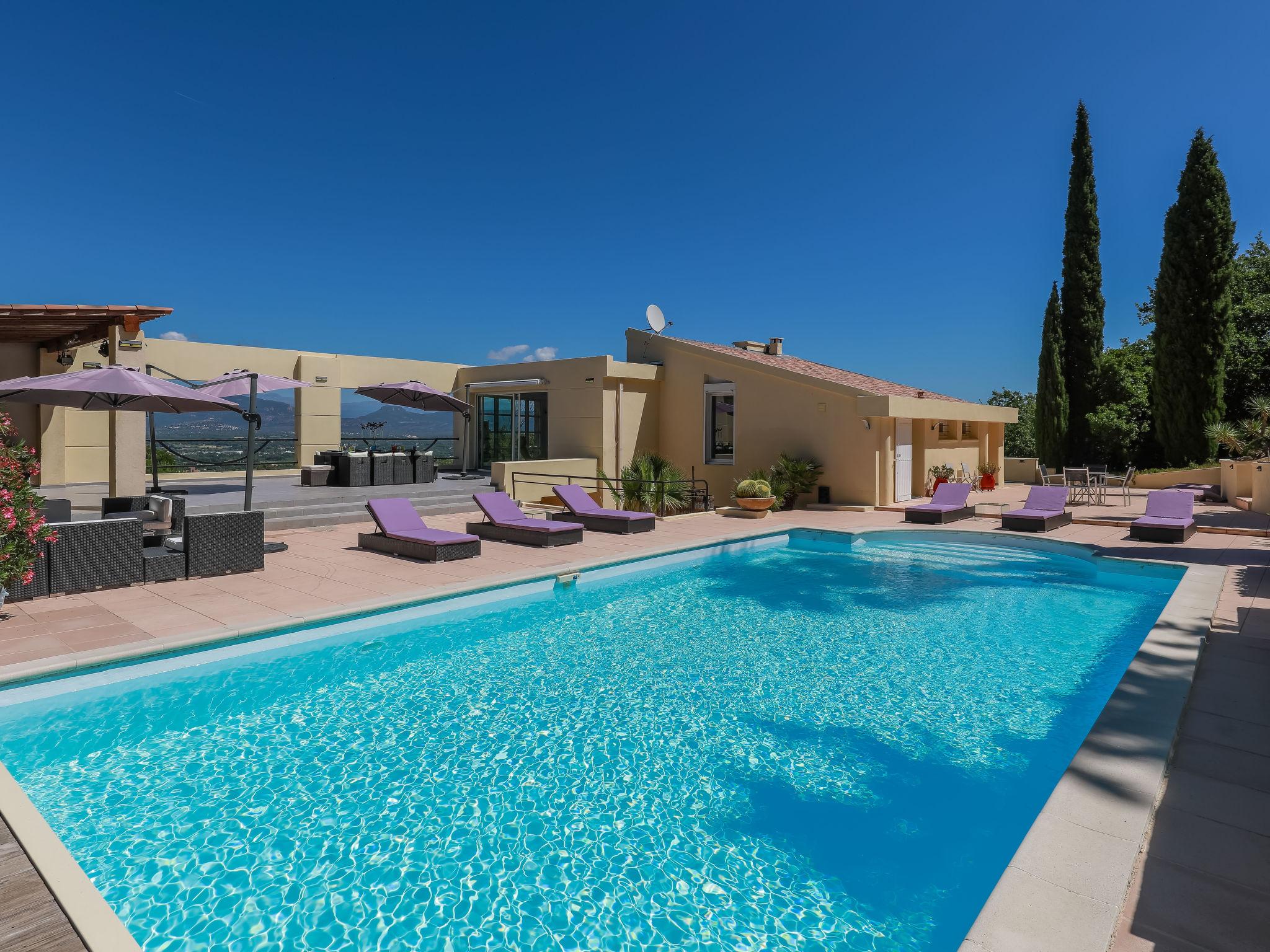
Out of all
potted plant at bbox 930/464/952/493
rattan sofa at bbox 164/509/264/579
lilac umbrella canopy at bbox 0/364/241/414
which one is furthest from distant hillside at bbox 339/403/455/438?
potted plant at bbox 930/464/952/493

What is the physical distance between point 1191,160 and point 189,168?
3062cm

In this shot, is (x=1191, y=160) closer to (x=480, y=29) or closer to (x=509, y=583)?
(x=480, y=29)

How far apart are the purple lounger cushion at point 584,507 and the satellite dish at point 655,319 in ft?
23.4

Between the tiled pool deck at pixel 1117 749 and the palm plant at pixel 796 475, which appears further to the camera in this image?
the palm plant at pixel 796 475

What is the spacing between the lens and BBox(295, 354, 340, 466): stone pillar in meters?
17.6

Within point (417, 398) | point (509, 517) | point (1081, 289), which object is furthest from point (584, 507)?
point (1081, 289)

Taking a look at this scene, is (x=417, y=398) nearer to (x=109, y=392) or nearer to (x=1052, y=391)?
(x=109, y=392)

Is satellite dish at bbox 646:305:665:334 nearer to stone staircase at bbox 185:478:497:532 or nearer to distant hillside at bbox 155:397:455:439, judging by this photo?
stone staircase at bbox 185:478:497:532

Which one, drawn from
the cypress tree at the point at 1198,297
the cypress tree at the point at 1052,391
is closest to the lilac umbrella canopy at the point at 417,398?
the cypress tree at the point at 1052,391

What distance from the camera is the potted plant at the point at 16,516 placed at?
5.41 metres

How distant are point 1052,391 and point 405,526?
23600 millimetres

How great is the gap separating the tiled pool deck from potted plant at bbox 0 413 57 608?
0.59 m

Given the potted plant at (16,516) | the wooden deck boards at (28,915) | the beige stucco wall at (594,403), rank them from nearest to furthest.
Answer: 1. the wooden deck boards at (28,915)
2. the potted plant at (16,516)
3. the beige stucco wall at (594,403)

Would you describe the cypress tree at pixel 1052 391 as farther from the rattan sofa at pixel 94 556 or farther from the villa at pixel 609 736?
the rattan sofa at pixel 94 556
